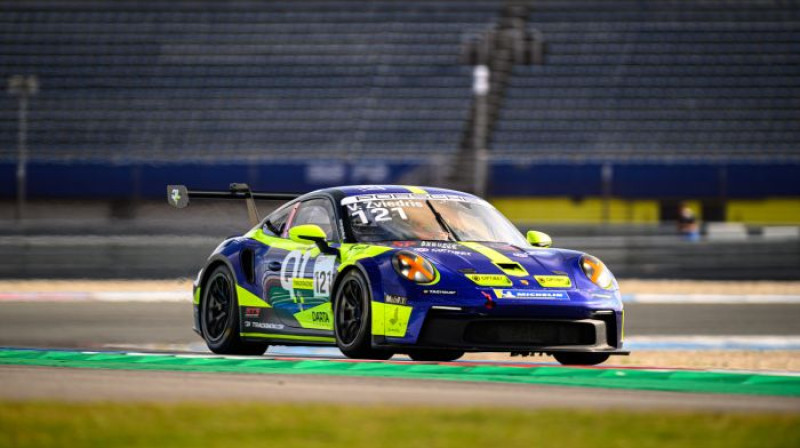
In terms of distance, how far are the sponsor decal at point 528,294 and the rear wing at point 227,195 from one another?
8.18ft

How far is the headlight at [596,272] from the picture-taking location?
8.51 metres

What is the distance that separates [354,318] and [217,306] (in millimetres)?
1771

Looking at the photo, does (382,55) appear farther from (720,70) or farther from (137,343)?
(137,343)

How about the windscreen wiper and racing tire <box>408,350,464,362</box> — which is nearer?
racing tire <box>408,350,464,362</box>

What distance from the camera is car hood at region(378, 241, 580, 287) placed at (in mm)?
8219

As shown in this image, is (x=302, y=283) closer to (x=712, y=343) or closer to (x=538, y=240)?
(x=538, y=240)

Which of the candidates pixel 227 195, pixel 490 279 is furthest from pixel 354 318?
pixel 227 195

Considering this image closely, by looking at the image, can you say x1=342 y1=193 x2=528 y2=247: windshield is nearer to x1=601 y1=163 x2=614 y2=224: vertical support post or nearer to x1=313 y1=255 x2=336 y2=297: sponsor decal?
x1=313 y1=255 x2=336 y2=297: sponsor decal

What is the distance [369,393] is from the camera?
6.47 metres

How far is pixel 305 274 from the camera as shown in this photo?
8852 mm

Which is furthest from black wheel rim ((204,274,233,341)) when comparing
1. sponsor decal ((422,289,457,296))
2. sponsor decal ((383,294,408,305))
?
→ sponsor decal ((422,289,457,296))

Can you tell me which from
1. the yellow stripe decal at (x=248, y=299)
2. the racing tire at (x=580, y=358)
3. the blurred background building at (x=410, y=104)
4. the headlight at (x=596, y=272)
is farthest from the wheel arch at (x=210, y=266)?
the blurred background building at (x=410, y=104)

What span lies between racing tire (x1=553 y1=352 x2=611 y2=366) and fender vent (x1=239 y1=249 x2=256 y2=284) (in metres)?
1.99

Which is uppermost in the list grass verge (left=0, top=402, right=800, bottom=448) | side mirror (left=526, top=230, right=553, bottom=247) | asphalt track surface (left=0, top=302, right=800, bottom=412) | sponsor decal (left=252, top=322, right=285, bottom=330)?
side mirror (left=526, top=230, right=553, bottom=247)
